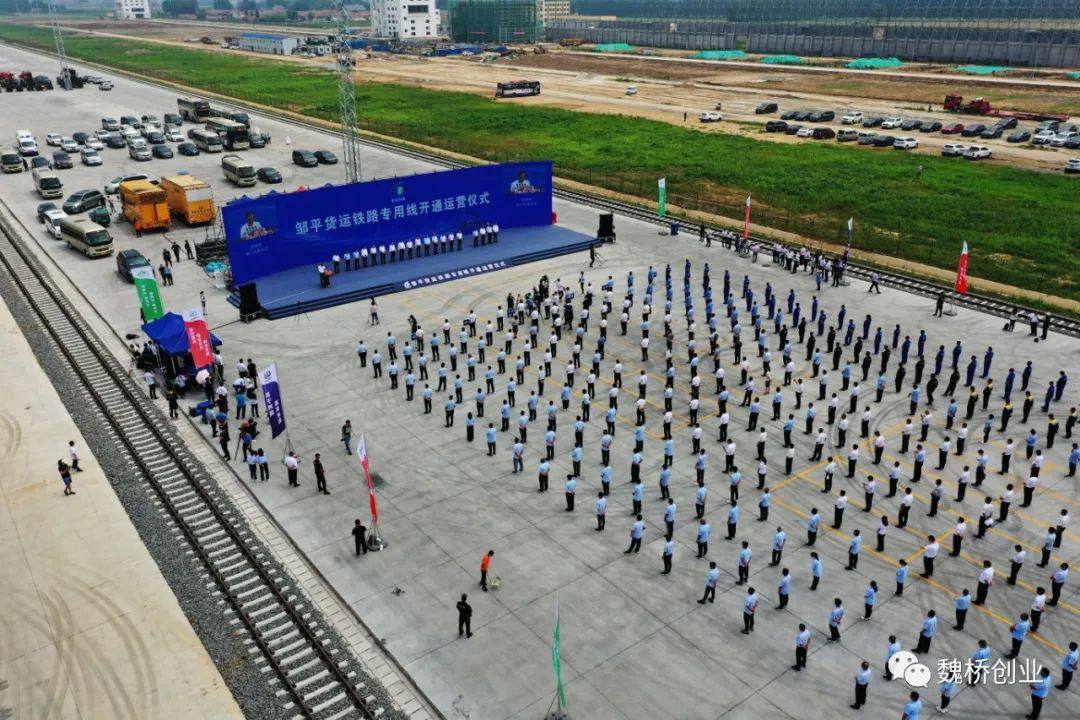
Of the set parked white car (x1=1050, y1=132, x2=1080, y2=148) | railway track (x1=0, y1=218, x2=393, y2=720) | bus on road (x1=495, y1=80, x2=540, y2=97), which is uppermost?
bus on road (x1=495, y1=80, x2=540, y2=97)

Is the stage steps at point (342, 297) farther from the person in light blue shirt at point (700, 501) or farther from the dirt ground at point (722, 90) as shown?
the dirt ground at point (722, 90)

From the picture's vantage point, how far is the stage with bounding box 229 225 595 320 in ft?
132

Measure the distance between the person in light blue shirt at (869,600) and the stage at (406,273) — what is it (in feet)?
94.3

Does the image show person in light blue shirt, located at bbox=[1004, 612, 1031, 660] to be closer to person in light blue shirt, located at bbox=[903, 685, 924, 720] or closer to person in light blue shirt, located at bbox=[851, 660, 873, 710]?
person in light blue shirt, located at bbox=[851, 660, 873, 710]

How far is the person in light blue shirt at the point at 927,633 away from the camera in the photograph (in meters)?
17.4

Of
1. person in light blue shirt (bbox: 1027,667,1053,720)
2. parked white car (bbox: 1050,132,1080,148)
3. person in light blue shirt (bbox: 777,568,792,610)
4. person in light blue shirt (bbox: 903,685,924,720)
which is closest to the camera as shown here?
person in light blue shirt (bbox: 903,685,924,720)

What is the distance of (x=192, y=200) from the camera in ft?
174

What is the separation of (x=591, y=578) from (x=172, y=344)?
1891 centimetres

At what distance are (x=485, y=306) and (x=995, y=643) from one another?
87.0 feet

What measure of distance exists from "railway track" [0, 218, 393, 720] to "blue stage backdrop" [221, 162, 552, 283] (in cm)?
976

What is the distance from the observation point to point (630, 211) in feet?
187

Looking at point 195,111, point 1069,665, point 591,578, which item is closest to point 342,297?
point 591,578

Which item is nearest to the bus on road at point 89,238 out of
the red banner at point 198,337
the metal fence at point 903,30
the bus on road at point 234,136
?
the red banner at point 198,337

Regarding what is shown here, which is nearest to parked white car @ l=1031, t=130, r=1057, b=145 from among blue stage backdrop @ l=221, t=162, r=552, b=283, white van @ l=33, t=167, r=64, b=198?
blue stage backdrop @ l=221, t=162, r=552, b=283
